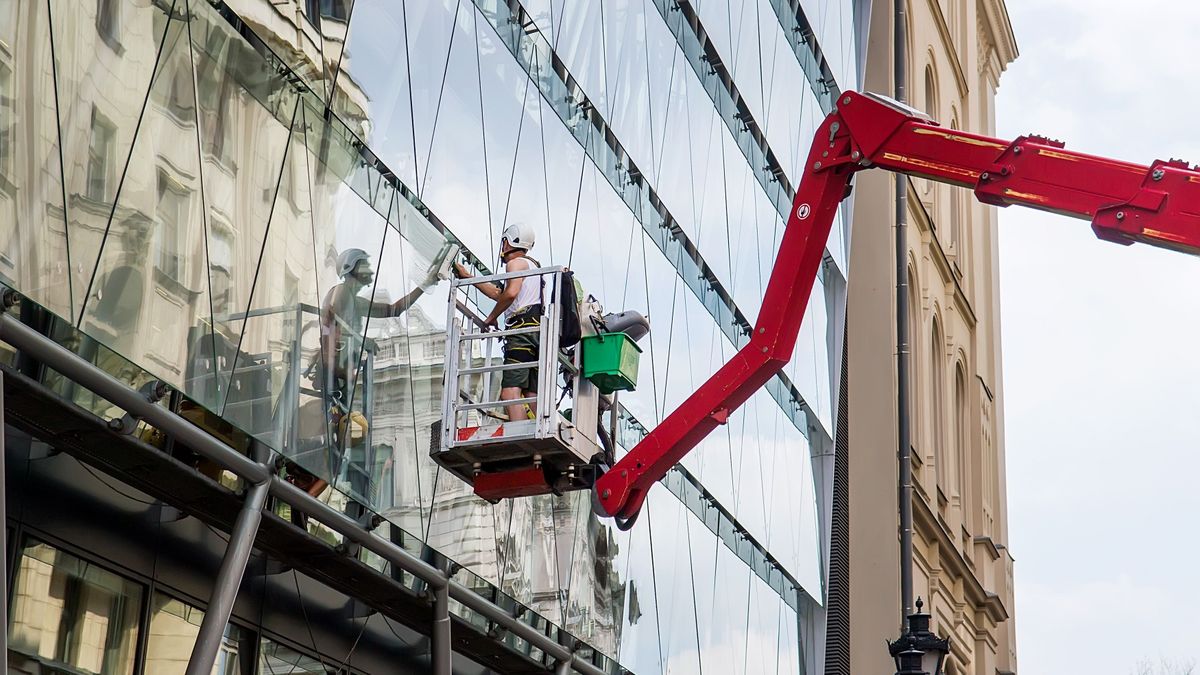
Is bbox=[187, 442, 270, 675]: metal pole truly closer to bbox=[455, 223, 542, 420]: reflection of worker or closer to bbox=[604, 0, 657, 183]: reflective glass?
bbox=[455, 223, 542, 420]: reflection of worker

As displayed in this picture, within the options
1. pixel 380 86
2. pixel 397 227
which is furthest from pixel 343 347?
pixel 380 86

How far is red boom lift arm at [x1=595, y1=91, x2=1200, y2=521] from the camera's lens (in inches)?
555

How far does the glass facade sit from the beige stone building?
8929mm

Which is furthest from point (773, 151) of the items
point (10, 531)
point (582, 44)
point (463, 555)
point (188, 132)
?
point (10, 531)

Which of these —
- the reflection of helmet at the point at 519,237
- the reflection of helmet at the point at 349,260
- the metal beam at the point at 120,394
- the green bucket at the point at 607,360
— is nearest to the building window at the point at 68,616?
the metal beam at the point at 120,394

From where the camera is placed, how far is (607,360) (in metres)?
14.6

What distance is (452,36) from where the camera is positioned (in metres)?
17.2

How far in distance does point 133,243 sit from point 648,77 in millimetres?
12167

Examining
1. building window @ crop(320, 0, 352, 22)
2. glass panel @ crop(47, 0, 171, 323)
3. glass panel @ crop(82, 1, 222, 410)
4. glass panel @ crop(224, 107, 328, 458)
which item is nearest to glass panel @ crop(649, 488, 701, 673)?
glass panel @ crop(224, 107, 328, 458)

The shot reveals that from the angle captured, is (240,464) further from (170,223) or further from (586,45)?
(586,45)

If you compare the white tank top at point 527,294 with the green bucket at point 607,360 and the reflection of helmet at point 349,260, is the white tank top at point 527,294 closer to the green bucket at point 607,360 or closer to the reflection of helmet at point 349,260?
the green bucket at point 607,360

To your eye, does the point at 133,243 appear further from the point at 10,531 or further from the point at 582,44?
the point at 582,44

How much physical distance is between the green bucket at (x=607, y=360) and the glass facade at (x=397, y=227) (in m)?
2.24

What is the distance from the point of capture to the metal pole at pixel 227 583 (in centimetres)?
1195
